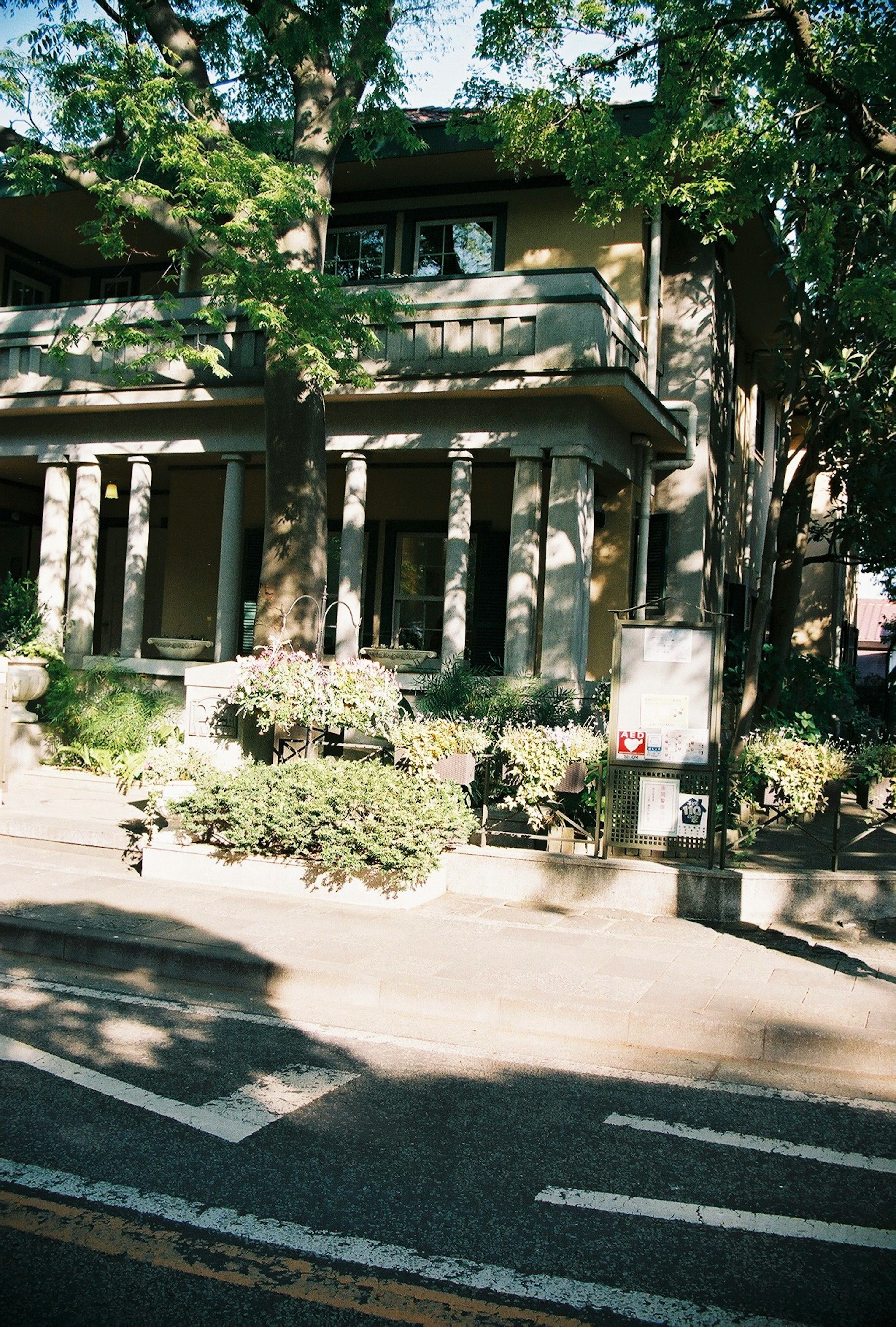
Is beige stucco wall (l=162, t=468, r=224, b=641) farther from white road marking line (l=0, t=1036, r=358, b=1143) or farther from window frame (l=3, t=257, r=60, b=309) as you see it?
white road marking line (l=0, t=1036, r=358, b=1143)

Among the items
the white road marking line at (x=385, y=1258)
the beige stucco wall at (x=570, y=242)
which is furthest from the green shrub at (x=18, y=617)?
the white road marking line at (x=385, y=1258)

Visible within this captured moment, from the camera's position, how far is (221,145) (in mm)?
11656

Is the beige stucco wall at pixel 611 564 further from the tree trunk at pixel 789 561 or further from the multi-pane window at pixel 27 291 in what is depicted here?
the multi-pane window at pixel 27 291

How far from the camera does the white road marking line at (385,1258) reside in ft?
11.8

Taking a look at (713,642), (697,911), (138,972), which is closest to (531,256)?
(713,642)

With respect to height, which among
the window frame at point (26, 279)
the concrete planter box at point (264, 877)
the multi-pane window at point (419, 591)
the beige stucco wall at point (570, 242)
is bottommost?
the concrete planter box at point (264, 877)

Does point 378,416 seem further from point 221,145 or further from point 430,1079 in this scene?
point 430,1079

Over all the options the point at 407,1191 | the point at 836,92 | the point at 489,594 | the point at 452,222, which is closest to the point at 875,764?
the point at 836,92

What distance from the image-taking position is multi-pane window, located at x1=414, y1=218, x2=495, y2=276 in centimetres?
1722

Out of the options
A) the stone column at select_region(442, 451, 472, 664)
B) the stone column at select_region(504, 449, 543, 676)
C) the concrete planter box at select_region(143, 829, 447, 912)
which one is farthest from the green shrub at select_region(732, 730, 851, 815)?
the stone column at select_region(442, 451, 472, 664)

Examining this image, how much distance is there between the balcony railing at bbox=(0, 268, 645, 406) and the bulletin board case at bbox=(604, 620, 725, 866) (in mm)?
5013

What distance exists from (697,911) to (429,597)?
9.77m

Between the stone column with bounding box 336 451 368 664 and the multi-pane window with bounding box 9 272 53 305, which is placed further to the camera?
the multi-pane window with bounding box 9 272 53 305

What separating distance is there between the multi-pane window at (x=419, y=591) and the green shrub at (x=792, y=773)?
325 inches
